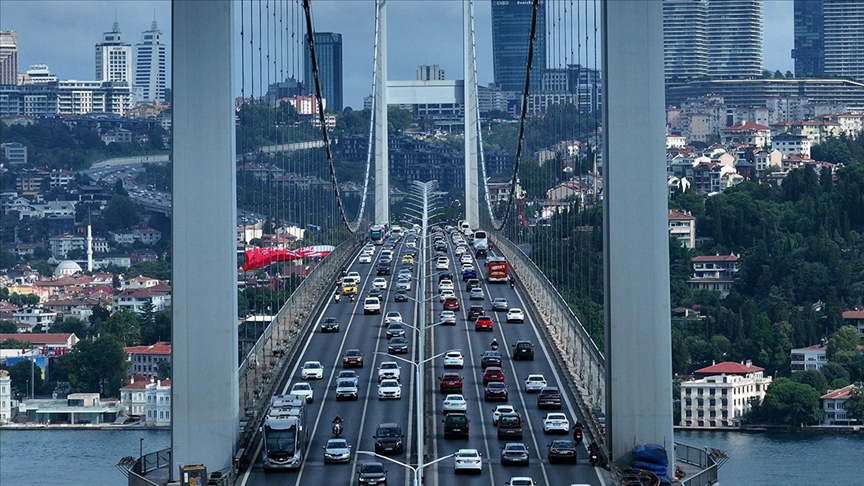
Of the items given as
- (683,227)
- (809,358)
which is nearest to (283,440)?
(809,358)

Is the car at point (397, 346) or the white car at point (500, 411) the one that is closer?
the white car at point (500, 411)

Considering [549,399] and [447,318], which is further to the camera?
[447,318]

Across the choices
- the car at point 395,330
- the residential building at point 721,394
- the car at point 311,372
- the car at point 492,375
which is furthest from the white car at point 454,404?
the residential building at point 721,394

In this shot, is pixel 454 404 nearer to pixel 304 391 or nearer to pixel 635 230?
pixel 304 391

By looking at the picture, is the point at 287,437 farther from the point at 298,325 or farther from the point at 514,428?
the point at 298,325

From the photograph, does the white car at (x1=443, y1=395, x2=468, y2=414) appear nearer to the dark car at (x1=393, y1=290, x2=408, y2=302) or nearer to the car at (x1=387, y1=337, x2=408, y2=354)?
the car at (x1=387, y1=337, x2=408, y2=354)

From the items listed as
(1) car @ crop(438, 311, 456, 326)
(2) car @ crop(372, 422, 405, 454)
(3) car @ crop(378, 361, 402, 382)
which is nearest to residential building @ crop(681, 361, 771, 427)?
(1) car @ crop(438, 311, 456, 326)

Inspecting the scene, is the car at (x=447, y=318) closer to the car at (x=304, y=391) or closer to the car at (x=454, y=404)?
the car at (x=304, y=391)
